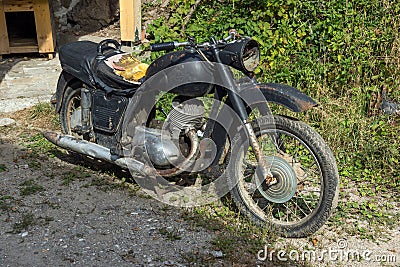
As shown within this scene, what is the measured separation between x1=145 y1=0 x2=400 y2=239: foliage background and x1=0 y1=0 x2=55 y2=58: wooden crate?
290cm

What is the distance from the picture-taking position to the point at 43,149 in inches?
217

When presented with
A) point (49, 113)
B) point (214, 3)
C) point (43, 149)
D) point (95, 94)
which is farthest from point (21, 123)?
point (214, 3)

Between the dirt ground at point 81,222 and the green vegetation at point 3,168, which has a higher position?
the green vegetation at point 3,168

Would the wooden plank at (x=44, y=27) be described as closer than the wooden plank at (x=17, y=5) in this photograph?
No

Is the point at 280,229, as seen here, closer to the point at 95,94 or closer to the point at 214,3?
the point at 95,94

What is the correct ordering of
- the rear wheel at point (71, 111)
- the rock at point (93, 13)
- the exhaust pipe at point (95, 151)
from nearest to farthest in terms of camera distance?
the exhaust pipe at point (95, 151)
the rear wheel at point (71, 111)
the rock at point (93, 13)

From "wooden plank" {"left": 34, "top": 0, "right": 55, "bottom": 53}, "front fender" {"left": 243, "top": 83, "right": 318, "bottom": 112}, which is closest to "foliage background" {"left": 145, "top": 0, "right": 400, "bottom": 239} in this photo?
"front fender" {"left": 243, "top": 83, "right": 318, "bottom": 112}

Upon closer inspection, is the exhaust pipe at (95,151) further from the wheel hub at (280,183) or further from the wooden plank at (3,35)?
the wooden plank at (3,35)

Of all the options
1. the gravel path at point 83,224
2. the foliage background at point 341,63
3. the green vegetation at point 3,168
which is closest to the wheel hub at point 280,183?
the gravel path at point 83,224

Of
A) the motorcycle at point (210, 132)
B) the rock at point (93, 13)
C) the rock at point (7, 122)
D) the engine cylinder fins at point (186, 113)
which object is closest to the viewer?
the motorcycle at point (210, 132)

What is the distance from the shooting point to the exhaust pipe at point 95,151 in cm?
434

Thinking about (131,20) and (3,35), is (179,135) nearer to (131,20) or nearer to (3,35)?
(131,20)

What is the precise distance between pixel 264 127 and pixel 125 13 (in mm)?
4112

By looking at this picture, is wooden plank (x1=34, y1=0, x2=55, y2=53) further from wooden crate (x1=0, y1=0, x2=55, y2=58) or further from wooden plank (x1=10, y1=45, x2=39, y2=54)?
wooden plank (x1=10, y1=45, x2=39, y2=54)
